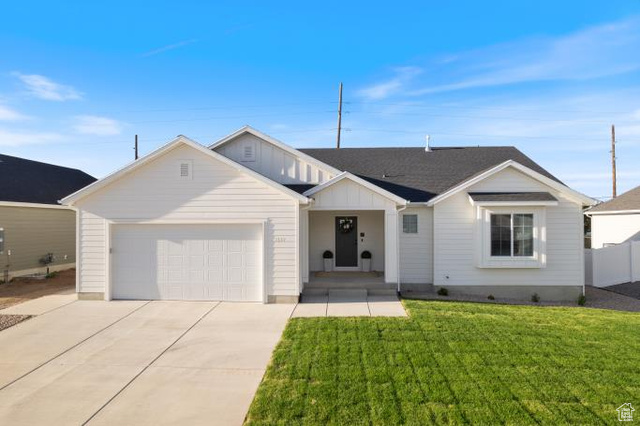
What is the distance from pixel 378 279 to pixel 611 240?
45.6ft

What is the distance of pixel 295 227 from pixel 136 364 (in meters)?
5.41

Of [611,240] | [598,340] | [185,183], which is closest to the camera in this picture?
[598,340]

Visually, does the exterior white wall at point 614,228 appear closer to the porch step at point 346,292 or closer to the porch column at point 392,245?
the porch column at point 392,245

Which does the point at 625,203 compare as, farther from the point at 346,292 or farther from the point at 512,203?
the point at 346,292

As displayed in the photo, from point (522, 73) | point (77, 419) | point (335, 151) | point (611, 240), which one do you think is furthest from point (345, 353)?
point (611, 240)

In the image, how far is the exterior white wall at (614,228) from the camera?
17.7 meters

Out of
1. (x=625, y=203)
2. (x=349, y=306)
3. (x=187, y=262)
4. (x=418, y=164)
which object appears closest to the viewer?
(x=349, y=306)

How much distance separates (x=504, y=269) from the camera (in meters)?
12.4

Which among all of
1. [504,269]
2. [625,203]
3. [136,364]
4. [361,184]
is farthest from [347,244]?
[625,203]

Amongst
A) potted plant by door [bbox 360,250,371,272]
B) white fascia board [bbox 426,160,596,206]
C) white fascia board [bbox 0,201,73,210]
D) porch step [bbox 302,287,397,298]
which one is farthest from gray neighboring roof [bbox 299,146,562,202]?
white fascia board [bbox 0,201,73,210]

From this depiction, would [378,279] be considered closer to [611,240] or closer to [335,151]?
[335,151]

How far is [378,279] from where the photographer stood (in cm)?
1262

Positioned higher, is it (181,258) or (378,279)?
(181,258)

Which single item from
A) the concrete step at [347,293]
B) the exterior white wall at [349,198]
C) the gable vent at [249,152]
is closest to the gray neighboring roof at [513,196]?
the exterior white wall at [349,198]
